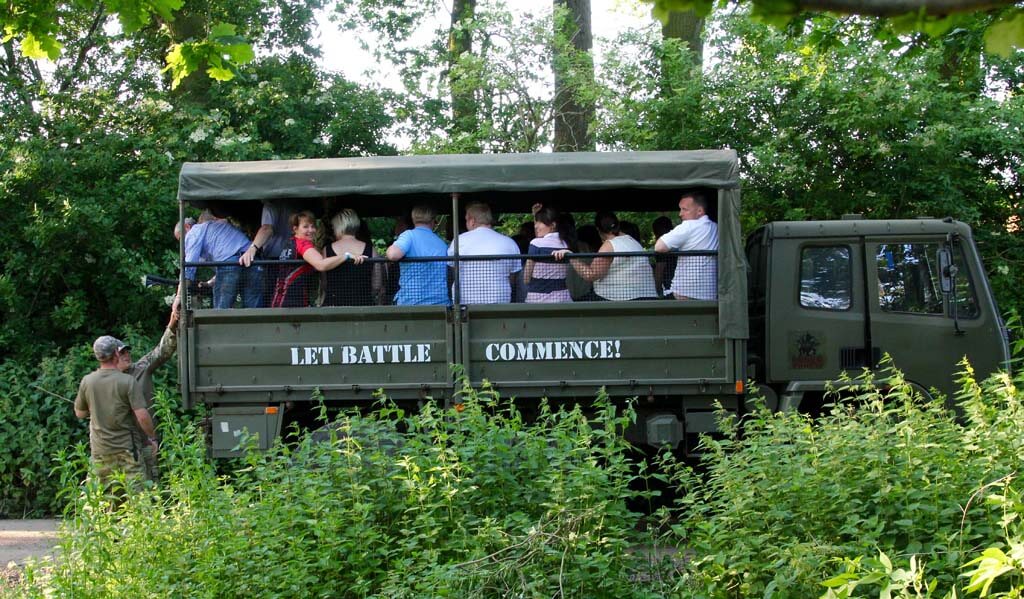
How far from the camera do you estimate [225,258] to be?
843 cm

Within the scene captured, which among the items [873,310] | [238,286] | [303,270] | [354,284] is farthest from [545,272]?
[873,310]

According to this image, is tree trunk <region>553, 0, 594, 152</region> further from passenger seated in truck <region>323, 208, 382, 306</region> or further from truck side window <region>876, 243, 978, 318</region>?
passenger seated in truck <region>323, 208, 382, 306</region>

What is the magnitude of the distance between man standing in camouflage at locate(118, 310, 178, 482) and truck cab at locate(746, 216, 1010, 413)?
468 cm

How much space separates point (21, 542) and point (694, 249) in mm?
5668

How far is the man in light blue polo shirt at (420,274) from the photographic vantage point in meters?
8.12

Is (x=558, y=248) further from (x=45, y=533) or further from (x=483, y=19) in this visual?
(x=483, y=19)

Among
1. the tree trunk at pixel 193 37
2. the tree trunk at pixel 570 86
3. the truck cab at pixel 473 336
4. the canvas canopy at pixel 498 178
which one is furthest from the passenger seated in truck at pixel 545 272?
the tree trunk at pixel 193 37

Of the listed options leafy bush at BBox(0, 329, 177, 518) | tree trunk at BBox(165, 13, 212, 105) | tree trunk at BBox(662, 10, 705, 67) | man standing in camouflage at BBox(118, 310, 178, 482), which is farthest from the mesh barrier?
tree trunk at BBox(662, 10, 705, 67)

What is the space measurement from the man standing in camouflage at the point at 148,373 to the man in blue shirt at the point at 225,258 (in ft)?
1.44

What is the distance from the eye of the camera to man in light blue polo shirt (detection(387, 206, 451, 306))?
812 cm

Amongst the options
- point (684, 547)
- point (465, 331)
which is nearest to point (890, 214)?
point (465, 331)

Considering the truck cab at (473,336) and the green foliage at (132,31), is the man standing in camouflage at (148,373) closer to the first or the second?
the truck cab at (473,336)

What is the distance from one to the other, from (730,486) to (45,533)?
609cm

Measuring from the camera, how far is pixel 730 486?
5.42 m
